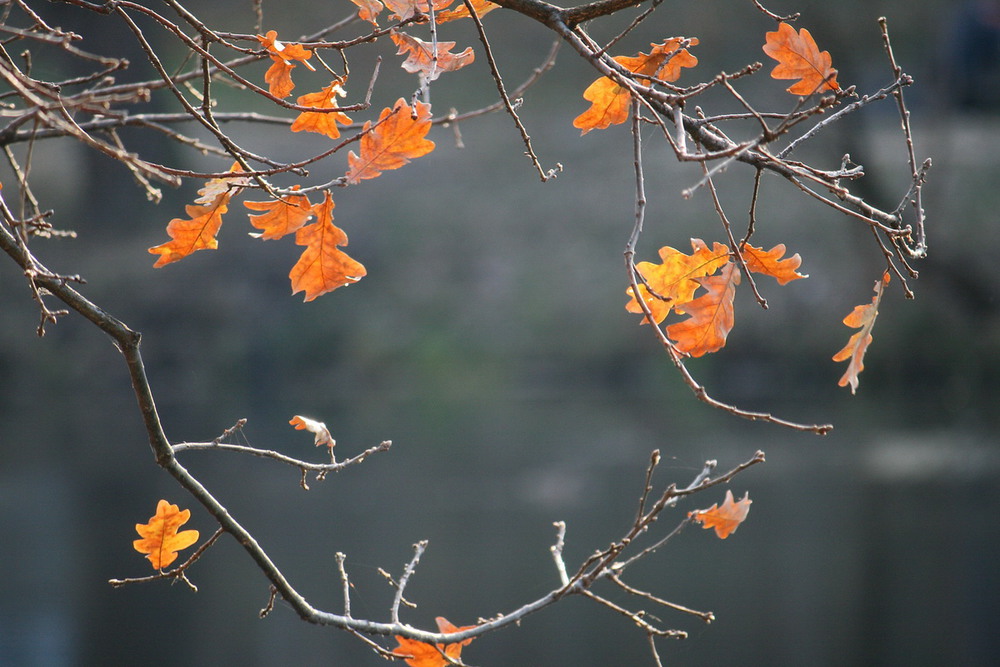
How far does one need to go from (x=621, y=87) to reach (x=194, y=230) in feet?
1.12

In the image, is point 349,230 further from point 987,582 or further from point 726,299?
point 726,299

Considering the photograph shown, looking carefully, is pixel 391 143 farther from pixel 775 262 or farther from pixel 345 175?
pixel 775 262

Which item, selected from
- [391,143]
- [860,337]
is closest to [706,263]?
[860,337]

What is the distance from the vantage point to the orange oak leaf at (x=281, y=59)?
697 millimetres

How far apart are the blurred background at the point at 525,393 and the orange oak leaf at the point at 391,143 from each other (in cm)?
204

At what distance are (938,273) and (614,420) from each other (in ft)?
6.04

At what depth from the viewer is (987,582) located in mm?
2844

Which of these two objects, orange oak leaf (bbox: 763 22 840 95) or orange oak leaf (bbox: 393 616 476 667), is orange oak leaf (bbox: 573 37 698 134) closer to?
orange oak leaf (bbox: 763 22 840 95)

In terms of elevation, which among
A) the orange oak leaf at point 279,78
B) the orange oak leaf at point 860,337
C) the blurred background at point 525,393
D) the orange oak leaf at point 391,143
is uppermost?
the orange oak leaf at point 279,78

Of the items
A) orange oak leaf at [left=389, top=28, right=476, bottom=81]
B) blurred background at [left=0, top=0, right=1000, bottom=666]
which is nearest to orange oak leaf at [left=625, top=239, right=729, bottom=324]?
orange oak leaf at [left=389, top=28, right=476, bottom=81]

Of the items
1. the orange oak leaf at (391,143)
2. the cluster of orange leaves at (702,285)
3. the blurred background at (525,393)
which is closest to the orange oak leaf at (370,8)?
the orange oak leaf at (391,143)

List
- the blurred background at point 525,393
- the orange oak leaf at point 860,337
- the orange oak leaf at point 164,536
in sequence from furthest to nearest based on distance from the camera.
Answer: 1. the blurred background at point 525,393
2. the orange oak leaf at point 164,536
3. the orange oak leaf at point 860,337

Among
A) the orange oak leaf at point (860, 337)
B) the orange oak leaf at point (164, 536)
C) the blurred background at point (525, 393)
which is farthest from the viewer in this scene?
the blurred background at point (525, 393)

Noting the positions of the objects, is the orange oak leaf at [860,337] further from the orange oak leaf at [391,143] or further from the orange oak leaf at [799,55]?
the orange oak leaf at [391,143]
